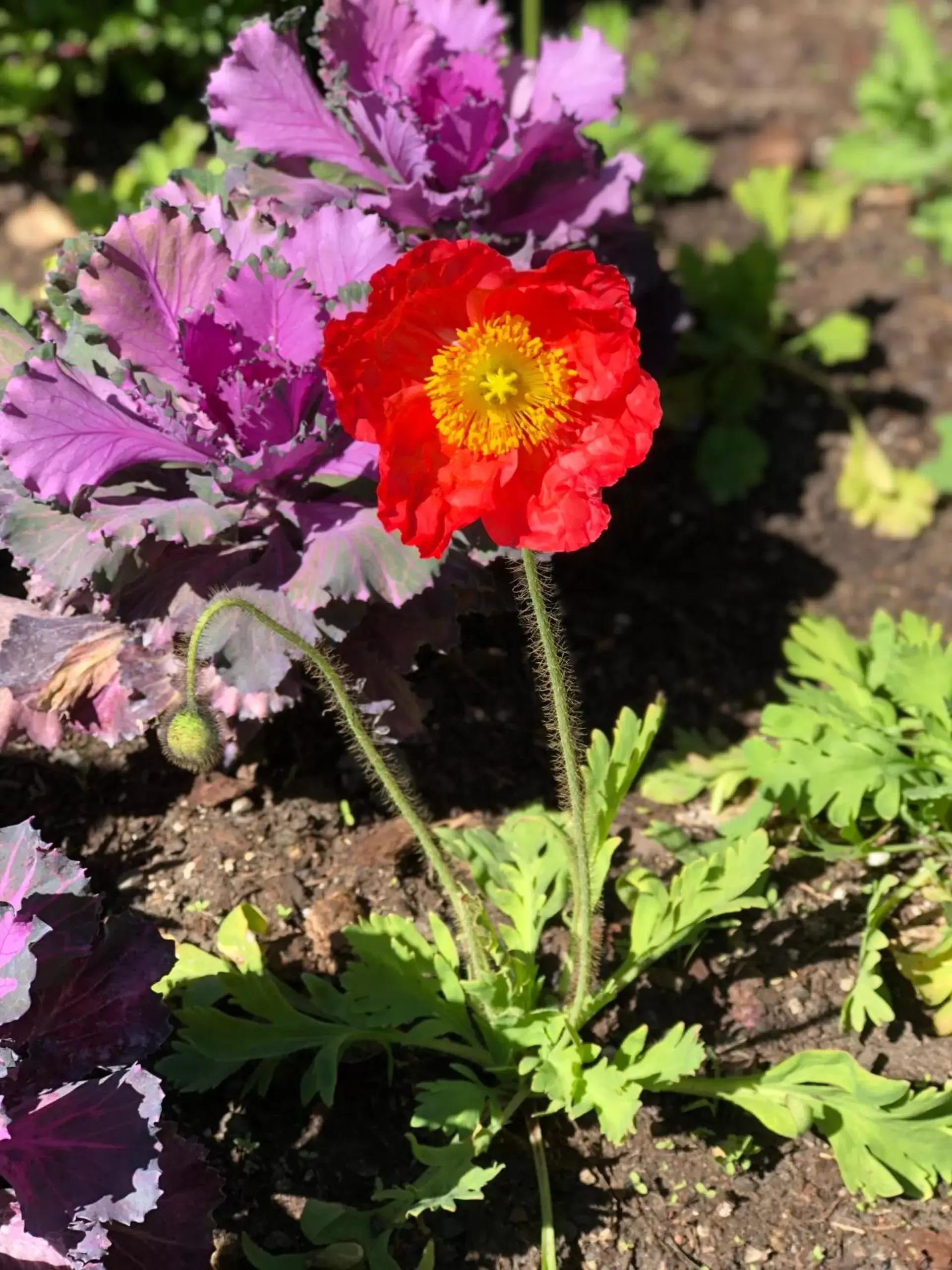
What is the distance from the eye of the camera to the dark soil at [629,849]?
262 cm

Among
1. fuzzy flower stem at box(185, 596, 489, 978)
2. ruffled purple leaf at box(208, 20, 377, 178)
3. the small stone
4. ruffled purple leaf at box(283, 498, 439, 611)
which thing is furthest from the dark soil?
the small stone

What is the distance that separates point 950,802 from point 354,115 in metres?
1.94

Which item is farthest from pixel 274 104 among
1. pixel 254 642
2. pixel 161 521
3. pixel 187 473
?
pixel 254 642

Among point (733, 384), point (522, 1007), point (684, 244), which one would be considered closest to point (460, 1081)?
point (522, 1007)

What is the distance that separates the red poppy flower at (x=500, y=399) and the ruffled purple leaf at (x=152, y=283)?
0.79m

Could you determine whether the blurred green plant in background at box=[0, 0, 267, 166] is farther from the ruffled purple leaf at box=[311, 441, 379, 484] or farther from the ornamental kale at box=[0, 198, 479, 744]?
the ruffled purple leaf at box=[311, 441, 379, 484]

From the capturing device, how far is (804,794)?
3023 mm

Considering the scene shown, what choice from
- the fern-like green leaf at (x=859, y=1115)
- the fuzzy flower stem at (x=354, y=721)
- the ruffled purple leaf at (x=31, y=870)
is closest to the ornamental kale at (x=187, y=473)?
the fuzzy flower stem at (x=354, y=721)

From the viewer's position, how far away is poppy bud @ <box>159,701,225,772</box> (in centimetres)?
231

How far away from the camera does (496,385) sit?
80.0 inches

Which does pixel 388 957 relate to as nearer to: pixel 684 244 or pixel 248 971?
pixel 248 971

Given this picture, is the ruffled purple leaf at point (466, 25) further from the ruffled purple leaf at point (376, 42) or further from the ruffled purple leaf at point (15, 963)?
the ruffled purple leaf at point (15, 963)

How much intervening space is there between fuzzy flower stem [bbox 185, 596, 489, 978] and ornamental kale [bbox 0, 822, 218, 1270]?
16.2 inches

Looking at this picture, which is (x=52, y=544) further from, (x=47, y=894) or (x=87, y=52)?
(x=87, y=52)
